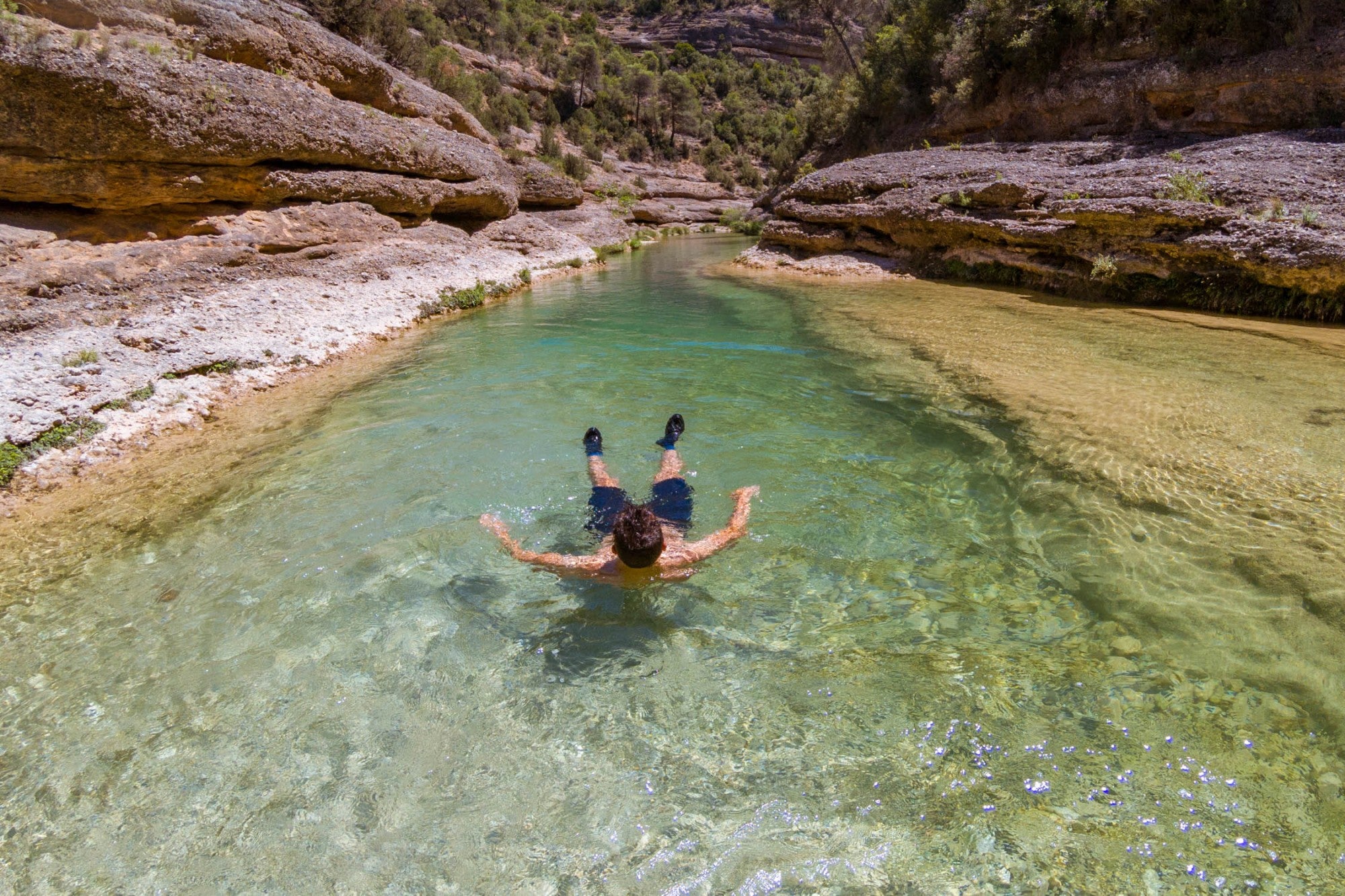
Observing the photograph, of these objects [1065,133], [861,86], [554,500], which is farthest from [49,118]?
[861,86]

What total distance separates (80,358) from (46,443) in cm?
161

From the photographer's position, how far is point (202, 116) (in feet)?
32.6

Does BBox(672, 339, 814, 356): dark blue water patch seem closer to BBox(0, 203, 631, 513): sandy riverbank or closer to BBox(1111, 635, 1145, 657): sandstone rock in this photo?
BBox(0, 203, 631, 513): sandy riverbank

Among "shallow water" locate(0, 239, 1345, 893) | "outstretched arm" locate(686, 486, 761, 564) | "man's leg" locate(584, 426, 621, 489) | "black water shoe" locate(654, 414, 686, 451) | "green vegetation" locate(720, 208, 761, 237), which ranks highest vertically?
"green vegetation" locate(720, 208, 761, 237)

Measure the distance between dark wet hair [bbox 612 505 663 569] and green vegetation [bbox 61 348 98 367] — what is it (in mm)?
7065

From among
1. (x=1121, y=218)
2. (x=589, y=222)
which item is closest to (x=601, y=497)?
(x=1121, y=218)

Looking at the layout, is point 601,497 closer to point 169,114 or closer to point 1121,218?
point 169,114

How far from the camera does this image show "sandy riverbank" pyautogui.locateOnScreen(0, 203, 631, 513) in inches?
243

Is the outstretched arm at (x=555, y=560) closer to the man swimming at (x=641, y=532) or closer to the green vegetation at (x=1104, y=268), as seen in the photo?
the man swimming at (x=641, y=532)

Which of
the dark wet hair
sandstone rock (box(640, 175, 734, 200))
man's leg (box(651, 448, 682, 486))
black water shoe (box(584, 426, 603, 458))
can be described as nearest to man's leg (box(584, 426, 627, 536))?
black water shoe (box(584, 426, 603, 458))

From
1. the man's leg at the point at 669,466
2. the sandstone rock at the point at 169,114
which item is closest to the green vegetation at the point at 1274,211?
the man's leg at the point at 669,466

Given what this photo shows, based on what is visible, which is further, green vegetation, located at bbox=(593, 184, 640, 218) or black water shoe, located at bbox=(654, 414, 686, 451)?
green vegetation, located at bbox=(593, 184, 640, 218)

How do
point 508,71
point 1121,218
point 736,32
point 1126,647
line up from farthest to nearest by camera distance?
point 736,32 < point 508,71 < point 1121,218 < point 1126,647

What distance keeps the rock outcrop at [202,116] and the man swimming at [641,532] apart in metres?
9.31
